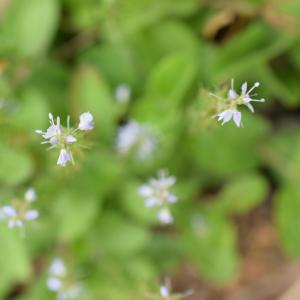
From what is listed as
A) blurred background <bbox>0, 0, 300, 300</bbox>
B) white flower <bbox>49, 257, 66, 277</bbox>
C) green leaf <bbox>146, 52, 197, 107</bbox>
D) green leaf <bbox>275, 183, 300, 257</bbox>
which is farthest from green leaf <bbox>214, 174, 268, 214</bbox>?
white flower <bbox>49, 257, 66, 277</bbox>

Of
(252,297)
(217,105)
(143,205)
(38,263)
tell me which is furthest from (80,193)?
(252,297)

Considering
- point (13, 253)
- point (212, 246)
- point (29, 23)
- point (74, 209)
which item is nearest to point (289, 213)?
point (212, 246)

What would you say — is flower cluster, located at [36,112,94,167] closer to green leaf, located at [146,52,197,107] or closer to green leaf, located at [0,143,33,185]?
green leaf, located at [0,143,33,185]

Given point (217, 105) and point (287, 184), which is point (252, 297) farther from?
point (217, 105)

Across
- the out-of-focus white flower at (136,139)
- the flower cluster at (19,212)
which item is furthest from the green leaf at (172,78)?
the flower cluster at (19,212)

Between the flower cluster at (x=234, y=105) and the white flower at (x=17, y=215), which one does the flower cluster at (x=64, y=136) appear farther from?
the white flower at (x=17, y=215)

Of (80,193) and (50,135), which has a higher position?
(80,193)

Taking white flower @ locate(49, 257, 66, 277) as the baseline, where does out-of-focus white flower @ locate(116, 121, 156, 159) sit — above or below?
above
